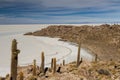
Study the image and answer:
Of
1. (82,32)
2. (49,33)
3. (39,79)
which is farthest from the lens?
(49,33)

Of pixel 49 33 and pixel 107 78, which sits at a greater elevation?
pixel 49 33

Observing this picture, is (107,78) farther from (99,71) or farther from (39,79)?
(39,79)

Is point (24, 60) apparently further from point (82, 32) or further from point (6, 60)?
point (82, 32)

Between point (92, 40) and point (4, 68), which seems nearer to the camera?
point (4, 68)

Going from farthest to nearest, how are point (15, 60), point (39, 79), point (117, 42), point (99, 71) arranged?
point (117, 42)
point (99, 71)
point (39, 79)
point (15, 60)

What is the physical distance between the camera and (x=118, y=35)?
7156 centimetres

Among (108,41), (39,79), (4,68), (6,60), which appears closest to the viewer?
(39,79)

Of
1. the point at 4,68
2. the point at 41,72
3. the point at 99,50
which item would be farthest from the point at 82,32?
the point at 41,72

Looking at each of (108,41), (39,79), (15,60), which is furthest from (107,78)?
(108,41)

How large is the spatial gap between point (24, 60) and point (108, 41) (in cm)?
3222

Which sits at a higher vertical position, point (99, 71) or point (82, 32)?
point (82, 32)

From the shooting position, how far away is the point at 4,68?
3544 centimetres

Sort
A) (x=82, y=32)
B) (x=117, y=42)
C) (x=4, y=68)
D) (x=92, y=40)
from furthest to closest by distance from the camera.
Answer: (x=82, y=32) → (x=92, y=40) → (x=117, y=42) → (x=4, y=68)

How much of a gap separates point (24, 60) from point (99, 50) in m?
18.8
